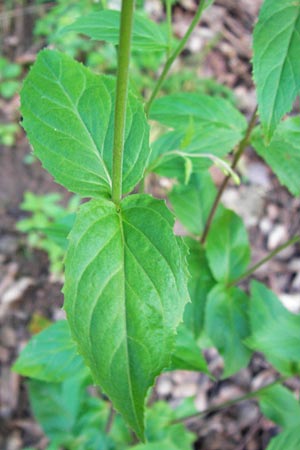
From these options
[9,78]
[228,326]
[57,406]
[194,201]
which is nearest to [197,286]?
[228,326]

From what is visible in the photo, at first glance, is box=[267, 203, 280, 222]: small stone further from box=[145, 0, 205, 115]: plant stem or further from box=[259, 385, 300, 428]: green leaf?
box=[145, 0, 205, 115]: plant stem

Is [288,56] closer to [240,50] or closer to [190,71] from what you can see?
[190,71]

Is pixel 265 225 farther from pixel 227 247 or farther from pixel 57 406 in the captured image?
pixel 57 406

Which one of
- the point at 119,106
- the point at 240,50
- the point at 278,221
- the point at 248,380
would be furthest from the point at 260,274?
the point at 119,106

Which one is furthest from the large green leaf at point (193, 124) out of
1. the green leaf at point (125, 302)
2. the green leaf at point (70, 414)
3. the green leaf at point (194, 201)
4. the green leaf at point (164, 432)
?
the green leaf at point (164, 432)

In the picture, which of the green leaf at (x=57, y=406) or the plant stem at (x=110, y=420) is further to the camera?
the green leaf at (x=57, y=406)

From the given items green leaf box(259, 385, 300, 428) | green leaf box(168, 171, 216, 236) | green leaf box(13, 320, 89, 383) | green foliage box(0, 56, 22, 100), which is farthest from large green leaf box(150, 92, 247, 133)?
green foliage box(0, 56, 22, 100)

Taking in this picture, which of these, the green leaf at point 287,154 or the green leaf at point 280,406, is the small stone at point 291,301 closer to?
the green leaf at point 280,406
